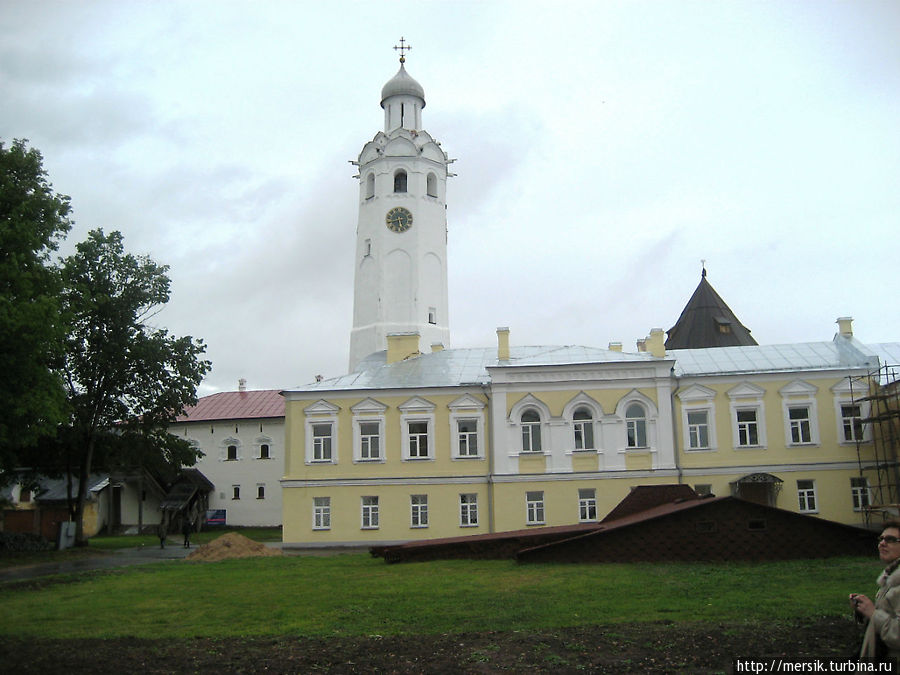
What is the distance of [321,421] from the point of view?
33.4 m

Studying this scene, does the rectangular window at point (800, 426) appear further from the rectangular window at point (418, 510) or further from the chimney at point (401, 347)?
the chimney at point (401, 347)

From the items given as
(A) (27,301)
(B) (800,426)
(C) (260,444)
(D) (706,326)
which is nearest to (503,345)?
(B) (800,426)

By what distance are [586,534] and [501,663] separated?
32.7 feet

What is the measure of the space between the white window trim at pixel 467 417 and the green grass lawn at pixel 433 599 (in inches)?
478

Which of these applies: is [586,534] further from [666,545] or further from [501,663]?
[501,663]

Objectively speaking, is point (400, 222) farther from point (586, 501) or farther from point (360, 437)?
point (586, 501)

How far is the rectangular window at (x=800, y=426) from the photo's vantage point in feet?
105

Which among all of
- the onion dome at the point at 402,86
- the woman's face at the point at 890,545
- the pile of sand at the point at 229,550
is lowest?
the pile of sand at the point at 229,550

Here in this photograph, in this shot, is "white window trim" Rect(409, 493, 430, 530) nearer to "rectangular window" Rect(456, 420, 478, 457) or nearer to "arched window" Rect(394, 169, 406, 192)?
"rectangular window" Rect(456, 420, 478, 457)

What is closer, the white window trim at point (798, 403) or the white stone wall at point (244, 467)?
the white window trim at point (798, 403)

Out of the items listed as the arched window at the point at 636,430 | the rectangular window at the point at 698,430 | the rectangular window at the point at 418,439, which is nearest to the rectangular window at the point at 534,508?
the arched window at the point at 636,430

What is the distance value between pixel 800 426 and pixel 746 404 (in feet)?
6.56

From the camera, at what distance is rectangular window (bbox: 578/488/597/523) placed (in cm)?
3142

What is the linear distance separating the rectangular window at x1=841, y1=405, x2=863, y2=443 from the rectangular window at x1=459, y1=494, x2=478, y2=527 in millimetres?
13332
